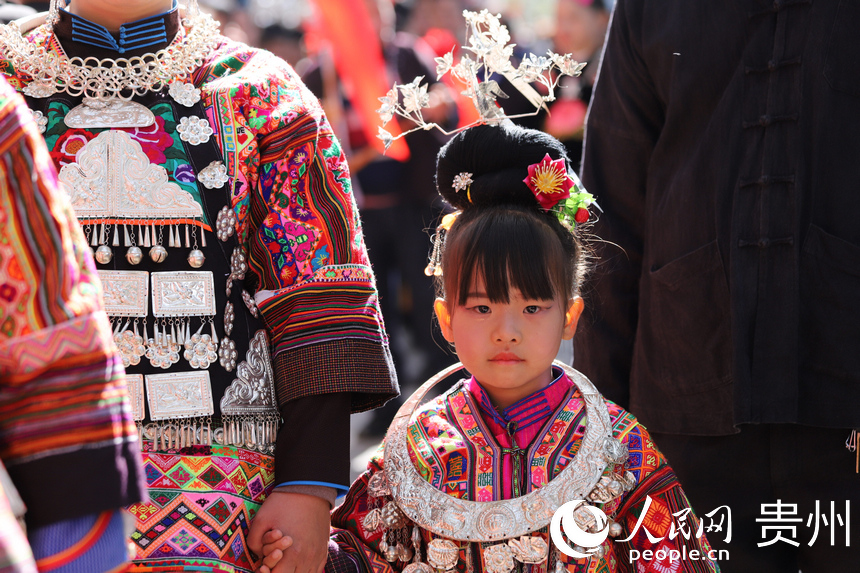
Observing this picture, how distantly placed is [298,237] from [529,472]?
673 mm

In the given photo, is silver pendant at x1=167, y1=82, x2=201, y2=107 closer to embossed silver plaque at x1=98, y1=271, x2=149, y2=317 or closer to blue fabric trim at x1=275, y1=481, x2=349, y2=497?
embossed silver plaque at x1=98, y1=271, x2=149, y2=317

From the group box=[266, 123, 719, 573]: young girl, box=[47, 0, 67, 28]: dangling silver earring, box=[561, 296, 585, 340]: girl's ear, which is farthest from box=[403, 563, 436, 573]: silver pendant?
box=[47, 0, 67, 28]: dangling silver earring

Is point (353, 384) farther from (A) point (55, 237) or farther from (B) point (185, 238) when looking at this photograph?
(A) point (55, 237)

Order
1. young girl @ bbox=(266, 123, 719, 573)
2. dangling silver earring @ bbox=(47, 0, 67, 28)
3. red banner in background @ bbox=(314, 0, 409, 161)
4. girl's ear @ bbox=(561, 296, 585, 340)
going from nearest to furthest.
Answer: dangling silver earring @ bbox=(47, 0, 67, 28)
young girl @ bbox=(266, 123, 719, 573)
girl's ear @ bbox=(561, 296, 585, 340)
red banner in background @ bbox=(314, 0, 409, 161)

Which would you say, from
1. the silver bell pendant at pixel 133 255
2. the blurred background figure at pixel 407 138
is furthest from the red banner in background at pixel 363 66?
the silver bell pendant at pixel 133 255

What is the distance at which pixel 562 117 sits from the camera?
4.91 metres

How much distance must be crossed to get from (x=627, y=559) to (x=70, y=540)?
125 cm

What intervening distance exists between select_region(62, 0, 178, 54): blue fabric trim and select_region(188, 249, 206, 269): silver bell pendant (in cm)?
40

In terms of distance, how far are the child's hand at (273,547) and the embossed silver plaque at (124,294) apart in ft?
1.43

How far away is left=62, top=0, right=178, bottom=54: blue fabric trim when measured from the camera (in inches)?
65.1

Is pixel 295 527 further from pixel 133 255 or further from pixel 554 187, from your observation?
pixel 554 187

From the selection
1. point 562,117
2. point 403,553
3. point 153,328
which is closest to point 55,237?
point 153,328

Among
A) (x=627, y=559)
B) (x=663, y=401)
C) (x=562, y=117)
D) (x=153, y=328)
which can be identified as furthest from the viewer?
(x=562, y=117)

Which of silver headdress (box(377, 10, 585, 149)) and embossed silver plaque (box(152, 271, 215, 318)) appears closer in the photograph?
embossed silver plaque (box(152, 271, 215, 318))
